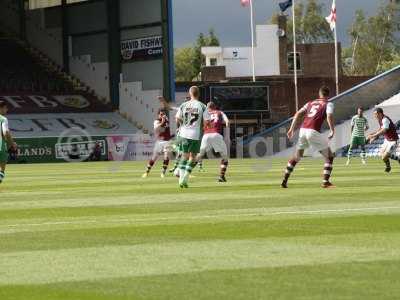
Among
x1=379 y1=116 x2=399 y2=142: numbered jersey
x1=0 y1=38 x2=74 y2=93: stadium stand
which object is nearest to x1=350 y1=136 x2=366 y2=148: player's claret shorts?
x1=379 y1=116 x2=399 y2=142: numbered jersey

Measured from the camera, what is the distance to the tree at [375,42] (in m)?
130

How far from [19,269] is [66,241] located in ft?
7.75

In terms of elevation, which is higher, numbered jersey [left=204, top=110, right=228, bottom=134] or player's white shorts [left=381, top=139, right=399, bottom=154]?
numbered jersey [left=204, top=110, right=228, bottom=134]

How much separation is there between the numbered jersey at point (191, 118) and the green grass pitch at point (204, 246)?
12.3ft

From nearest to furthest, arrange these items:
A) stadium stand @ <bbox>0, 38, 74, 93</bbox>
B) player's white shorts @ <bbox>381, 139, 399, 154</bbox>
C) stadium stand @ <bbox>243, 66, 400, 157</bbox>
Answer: player's white shorts @ <bbox>381, 139, 399, 154</bbox>
stadium stand @ <bbox>243, 66, 400, 157</bbox>
stadium stand @ <bbox>0, 38, 74, 93</bbox>

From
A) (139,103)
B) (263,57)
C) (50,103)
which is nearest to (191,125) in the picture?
(139,103)

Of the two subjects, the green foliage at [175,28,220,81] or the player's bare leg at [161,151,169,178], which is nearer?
the player's bare leg at [161,151,169,178]

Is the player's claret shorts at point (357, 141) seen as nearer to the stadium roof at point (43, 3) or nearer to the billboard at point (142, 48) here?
the billboard at point (142, 48)

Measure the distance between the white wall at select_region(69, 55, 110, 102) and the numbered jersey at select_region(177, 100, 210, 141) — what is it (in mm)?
46386

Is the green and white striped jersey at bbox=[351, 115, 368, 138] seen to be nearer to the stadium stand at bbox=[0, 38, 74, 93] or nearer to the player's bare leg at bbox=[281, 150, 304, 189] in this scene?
the player's bare leg at bbox=[281, 150, 304, 189]

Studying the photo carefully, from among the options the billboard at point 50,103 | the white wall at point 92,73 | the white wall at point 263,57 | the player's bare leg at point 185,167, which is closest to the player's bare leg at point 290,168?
the player's bare leg at point 185,167

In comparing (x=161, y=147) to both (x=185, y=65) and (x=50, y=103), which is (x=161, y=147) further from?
(x=185, y=65)

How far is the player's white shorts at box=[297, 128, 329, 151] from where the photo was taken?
22469 millimetres

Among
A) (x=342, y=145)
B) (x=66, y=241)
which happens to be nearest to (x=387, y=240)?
(x=66, y=241)
